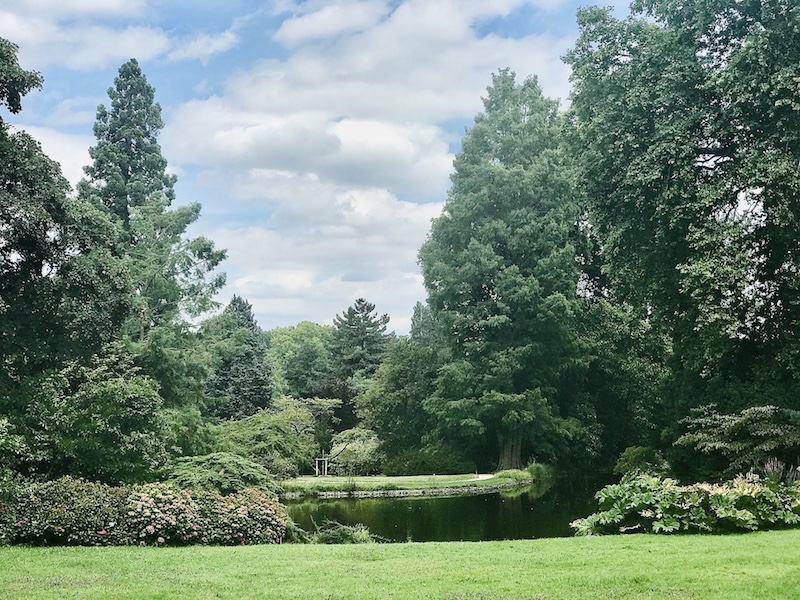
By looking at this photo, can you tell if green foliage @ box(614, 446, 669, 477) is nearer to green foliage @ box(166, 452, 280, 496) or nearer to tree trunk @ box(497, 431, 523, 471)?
tree trunk @ box(497, 431, 523, 471)

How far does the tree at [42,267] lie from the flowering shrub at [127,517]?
512 cm

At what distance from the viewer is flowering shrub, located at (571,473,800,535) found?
9289mm

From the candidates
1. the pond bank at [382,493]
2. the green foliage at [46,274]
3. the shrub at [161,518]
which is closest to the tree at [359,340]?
the pond bank at [382,493]

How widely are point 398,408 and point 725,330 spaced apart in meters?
17.3

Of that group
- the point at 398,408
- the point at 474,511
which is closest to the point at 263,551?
the point at 474,511

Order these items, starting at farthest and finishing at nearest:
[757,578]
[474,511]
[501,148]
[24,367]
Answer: [501,148] < [474,511] < [24,367] < [757,578]

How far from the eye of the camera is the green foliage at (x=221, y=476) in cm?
1194

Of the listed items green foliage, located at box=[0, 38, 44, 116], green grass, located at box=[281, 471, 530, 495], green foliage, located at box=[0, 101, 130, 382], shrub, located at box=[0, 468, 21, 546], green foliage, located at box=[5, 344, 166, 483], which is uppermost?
green foliage, located at box=[0, 38, 44, 116]

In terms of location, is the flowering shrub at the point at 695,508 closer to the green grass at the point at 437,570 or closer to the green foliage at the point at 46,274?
the green grass at the point at 437,570

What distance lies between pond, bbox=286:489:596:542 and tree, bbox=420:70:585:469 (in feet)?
18.2

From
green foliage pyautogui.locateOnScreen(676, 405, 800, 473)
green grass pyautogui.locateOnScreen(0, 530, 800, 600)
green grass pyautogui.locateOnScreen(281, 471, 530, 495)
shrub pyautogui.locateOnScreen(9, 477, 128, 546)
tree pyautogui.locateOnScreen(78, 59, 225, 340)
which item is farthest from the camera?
tree pyautogui.locateOnScreen(78, 59, 225, 340)

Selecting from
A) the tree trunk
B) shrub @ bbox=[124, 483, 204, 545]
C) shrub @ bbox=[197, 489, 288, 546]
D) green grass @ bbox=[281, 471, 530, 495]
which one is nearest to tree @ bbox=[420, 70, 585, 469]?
the tree trunk

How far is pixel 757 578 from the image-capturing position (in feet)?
19.9

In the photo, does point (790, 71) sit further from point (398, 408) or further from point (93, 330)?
point (398, 408)
